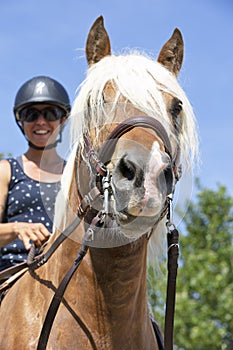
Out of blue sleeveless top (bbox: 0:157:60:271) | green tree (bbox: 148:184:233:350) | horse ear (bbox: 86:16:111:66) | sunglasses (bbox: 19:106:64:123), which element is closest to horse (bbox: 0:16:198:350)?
horse ear (bbox: 86:16:111:66)

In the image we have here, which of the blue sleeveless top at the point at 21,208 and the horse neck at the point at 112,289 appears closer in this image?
the horse neck at the point at 112,289

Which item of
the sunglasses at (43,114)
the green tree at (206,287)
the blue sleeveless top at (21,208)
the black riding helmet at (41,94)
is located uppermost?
the green tree at (206,287)

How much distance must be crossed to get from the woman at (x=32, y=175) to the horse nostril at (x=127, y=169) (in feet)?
3.40

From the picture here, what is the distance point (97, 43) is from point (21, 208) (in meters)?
1.51

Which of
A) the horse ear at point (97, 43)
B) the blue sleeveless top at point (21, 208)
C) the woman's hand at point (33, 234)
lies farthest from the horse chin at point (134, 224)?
the blue sleeveless top at point (21, 208)

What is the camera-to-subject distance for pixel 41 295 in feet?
14.1

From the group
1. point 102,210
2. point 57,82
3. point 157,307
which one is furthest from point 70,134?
point 157,307

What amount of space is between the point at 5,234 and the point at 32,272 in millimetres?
575

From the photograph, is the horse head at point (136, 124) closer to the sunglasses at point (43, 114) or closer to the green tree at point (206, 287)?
the sunglasses at point (43, 114)

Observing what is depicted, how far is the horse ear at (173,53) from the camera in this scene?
4809mm

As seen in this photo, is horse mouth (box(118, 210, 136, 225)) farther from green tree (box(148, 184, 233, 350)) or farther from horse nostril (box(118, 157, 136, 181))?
green tree (box(148, 184, 233, 350))

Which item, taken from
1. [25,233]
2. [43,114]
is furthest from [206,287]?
[25,233]

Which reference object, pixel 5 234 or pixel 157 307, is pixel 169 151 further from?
pixel 157 307

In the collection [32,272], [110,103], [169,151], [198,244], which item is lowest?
[32,272]
